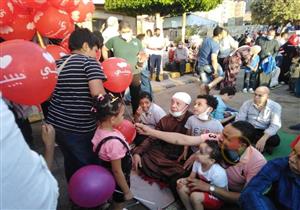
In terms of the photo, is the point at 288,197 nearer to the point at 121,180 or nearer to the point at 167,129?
the point at 121,180

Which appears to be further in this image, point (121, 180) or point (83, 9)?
point (83, 9)

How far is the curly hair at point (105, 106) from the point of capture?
221 centimetres

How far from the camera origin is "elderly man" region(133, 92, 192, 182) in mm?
3371

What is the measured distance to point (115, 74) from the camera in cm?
338

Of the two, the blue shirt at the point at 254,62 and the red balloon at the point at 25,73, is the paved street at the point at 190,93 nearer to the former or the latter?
the blue shirt at the point at 254,62

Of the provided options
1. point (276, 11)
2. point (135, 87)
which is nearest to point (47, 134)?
point (135, 87)

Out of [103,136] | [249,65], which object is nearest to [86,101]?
[103,136]

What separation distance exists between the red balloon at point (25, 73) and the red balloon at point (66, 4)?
165 centimetres

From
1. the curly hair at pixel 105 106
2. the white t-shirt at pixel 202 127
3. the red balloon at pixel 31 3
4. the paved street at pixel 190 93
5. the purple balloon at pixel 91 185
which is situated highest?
the red balloon at pixel 31 3

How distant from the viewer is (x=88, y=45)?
2338 millimetres

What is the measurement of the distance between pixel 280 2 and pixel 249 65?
1911 cm

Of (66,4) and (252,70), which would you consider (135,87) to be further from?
(252,70)

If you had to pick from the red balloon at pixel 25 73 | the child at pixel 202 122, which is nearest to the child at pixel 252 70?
the child at pixel 202 122

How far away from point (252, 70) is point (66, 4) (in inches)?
242
